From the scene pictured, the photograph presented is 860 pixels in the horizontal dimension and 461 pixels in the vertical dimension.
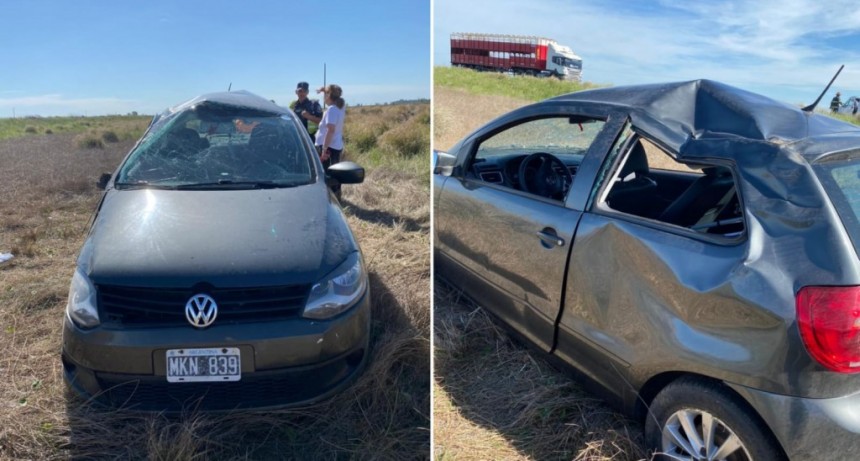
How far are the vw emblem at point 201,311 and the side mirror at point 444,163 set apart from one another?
167cm

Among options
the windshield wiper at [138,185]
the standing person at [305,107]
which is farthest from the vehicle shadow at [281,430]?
the standing person at [305,107]

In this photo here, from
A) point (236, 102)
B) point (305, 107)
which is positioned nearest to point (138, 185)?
point (236, 102)

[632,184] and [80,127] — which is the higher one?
[80,127]

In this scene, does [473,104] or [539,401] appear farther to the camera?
[473,104]

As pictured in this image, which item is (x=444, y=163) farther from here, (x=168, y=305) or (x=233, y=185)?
(x=168, y=305)

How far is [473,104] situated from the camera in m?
16.2

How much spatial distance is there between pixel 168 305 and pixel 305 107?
4991mm

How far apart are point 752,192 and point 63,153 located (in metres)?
10.7

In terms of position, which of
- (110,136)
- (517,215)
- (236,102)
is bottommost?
(517,215)

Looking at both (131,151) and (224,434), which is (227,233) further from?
(131,151)

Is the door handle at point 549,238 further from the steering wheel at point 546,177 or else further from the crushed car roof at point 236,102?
the crushed car roof at point 236,102

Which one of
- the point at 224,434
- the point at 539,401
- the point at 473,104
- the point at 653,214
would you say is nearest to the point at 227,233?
the point at 224,434

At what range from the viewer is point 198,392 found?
8.43ft

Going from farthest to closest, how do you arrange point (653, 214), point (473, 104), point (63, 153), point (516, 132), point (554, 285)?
point (473, 104), point (63, 153), point (516, 132), point (653, 214), point (554, 285)
